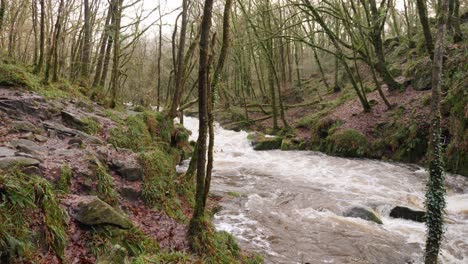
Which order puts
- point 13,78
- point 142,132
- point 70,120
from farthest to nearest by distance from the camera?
point 142,132 → point 13,78 → point 70,120

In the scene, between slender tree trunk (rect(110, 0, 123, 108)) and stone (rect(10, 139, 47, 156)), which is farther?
slender tree trunk (rect(110, 0, 123, 108))

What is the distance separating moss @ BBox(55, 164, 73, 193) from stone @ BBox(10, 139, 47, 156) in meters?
0.62

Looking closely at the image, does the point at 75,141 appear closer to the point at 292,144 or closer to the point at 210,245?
the point at 210,245

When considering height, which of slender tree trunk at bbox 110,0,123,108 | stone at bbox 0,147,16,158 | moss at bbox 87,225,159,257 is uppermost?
slender tree trunk at bbox 110,0,123,108

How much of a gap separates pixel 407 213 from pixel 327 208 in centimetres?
185

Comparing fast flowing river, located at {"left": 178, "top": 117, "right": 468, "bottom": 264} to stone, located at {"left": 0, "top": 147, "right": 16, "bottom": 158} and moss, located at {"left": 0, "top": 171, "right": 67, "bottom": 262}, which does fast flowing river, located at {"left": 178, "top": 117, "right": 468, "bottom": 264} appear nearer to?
moss, located at {"left": 0, "top": 171, "right": 67, "bottom": 262}

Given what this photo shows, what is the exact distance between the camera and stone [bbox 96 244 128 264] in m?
3.52

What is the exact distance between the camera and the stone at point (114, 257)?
3.52 metres

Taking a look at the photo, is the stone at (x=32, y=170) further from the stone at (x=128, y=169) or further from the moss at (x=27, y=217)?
the stone at (x=128, y=169)

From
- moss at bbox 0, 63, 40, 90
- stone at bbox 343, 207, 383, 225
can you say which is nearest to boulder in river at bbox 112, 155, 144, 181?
moss at bbox 0, 63, 40, 90

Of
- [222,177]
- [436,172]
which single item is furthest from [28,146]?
[222,177]

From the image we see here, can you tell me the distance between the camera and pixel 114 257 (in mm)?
3617

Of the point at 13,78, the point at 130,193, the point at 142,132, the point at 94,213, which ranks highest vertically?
the point at 13,78

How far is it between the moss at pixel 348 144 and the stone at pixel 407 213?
687 centimetres
